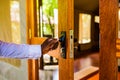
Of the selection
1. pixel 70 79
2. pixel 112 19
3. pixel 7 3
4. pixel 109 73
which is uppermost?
pixel 7 3

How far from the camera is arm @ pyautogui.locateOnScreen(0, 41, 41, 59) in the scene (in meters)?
1.50

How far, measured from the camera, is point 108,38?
3.81 feet

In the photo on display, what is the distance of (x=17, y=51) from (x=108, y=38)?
719 mm

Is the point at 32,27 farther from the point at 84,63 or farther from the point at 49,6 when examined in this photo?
the point at 84,63

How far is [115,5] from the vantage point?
113 centimetres

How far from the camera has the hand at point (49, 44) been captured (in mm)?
1578

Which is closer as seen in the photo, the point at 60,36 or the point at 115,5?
the point at 115,5

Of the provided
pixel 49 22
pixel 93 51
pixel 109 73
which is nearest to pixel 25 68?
pixel 49 22

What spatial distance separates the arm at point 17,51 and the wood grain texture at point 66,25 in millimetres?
213

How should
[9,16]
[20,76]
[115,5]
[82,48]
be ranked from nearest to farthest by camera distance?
[115,5] < [20,76] < [9,16] < [82,48]

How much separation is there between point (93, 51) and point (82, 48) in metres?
1.11

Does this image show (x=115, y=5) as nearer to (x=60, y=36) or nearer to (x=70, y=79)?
(x=60, y=36)

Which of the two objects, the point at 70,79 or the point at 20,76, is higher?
the point at 70,79

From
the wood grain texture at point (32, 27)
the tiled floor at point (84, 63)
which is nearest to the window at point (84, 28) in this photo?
the tiled floor at point (84, 63)
